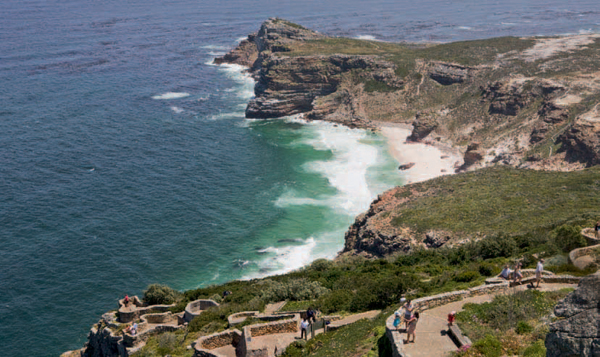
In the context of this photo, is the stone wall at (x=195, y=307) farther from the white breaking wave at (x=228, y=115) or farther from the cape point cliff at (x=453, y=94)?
the white breaking wave at (x=228, y=115)

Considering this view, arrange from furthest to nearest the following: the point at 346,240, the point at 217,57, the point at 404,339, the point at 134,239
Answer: the point at 217,57
the point at 134,239
the point at 346,240
the point at 404,339

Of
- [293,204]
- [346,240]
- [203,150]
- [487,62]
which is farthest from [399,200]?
[487,62]

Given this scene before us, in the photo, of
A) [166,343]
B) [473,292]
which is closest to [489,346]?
[473,292]

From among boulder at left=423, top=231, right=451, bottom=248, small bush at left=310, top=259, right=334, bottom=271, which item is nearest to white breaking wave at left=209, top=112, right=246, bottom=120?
boulder at left=423, top=231, right=451, bottom=248

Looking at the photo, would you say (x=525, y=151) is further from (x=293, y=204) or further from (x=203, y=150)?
(x=203, y=150)

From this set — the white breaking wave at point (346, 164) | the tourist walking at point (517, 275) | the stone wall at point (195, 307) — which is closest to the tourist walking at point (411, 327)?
the tourist walking at point (517, 275)

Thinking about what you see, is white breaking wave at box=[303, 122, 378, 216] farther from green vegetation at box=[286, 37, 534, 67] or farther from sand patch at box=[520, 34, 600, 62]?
sand patch at box=[520, 34, 600, 62]
